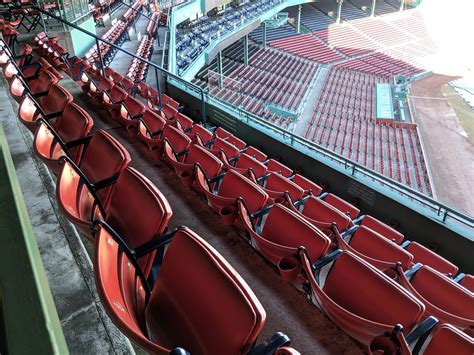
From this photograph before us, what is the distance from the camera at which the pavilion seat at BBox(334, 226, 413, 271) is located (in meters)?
3.07

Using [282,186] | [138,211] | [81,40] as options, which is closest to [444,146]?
[282,186]

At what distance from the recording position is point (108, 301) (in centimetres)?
112

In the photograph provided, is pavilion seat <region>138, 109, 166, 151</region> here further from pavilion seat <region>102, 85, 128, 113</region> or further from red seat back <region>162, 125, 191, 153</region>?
pavilion seat <region>102, 85, 128, 113</region>

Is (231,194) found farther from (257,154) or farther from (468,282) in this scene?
(257,154)

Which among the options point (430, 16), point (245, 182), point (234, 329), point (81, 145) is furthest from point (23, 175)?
point (430, 16)

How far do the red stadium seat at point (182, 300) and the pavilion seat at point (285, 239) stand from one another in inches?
38.2

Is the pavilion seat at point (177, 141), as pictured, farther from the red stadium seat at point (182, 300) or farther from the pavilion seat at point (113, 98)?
the red stadium seat at point (182, 300)

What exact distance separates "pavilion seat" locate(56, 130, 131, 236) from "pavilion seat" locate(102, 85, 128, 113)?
7.00 feet

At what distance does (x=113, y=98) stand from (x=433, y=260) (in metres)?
4.47

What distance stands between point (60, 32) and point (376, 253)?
A: 9.15 meters

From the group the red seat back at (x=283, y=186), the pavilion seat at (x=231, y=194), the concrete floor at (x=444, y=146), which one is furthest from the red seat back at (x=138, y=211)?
the concrete floor at (x=444, y=146)

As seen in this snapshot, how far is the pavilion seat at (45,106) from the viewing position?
2.69 meters

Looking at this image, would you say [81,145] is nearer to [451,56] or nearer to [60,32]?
[60,32]

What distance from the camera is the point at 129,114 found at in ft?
14.6
